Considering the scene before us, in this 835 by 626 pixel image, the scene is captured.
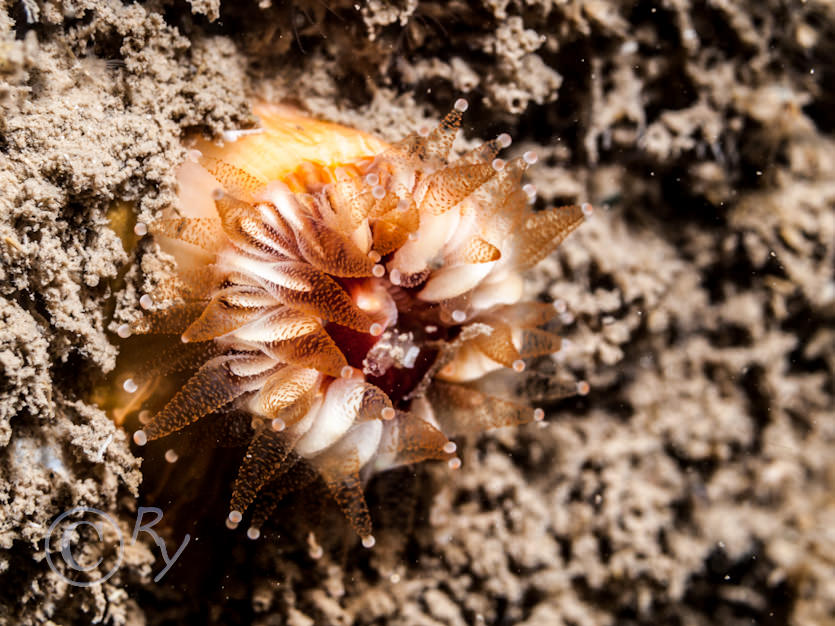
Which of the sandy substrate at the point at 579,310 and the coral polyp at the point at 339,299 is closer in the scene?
the coral polyp at the point at 339,299

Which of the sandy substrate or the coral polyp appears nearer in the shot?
the coral polyp

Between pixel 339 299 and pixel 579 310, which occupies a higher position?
pixel 339 299

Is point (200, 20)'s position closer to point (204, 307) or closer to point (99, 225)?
point (99, 225)

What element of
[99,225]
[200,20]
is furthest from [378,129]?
[99,225]

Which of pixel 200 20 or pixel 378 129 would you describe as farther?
pixel 378 129
